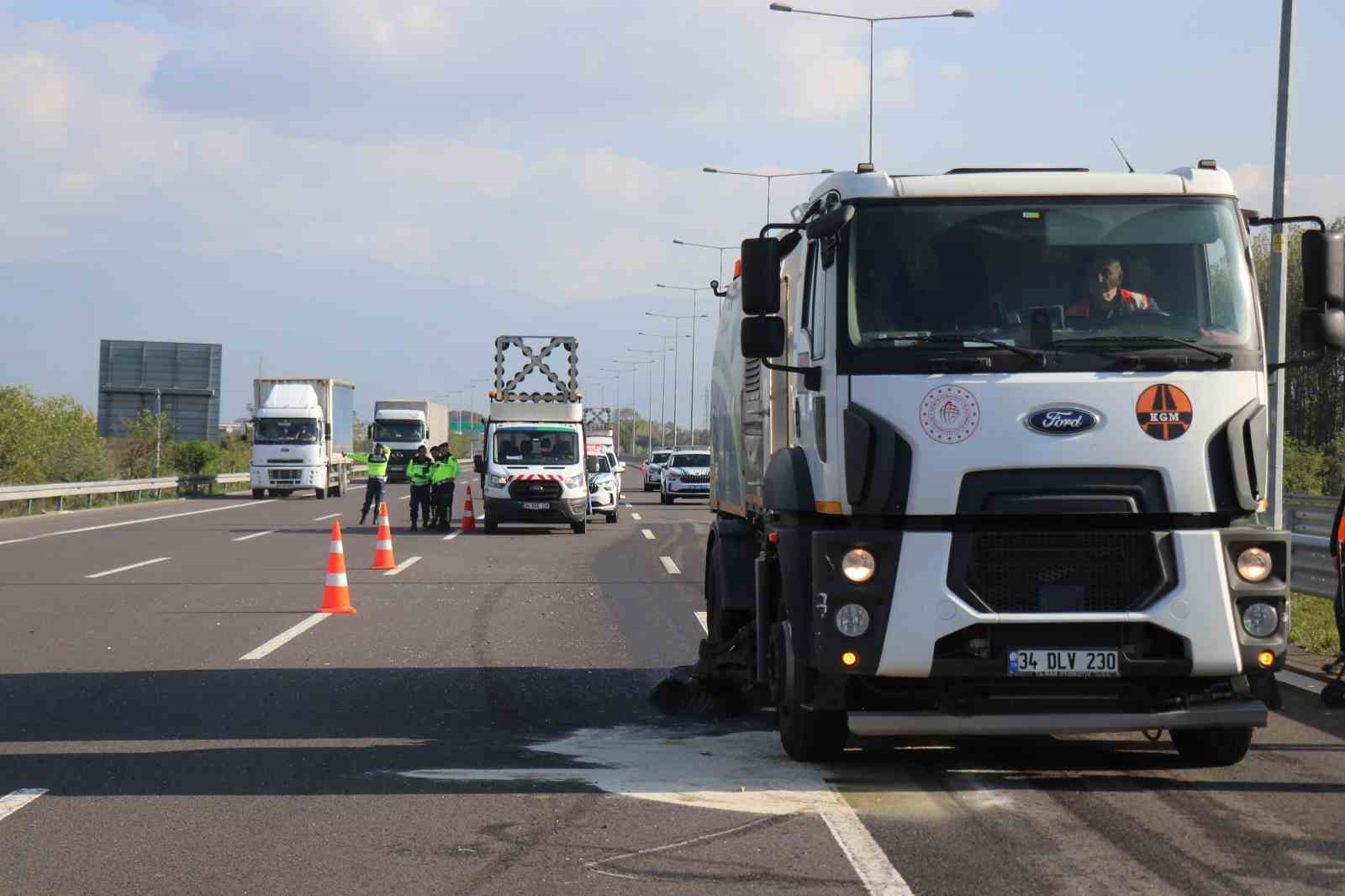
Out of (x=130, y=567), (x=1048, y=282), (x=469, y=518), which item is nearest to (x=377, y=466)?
(x=469, y=518)

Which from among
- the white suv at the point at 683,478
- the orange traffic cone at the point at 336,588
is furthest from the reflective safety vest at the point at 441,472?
the white suv at the point at 683,478

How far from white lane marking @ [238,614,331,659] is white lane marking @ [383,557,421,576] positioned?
17.3 ft

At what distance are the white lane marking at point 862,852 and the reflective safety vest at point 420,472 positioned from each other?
79.5 ft

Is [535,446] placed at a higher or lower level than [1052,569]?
higher

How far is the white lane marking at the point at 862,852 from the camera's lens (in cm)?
567

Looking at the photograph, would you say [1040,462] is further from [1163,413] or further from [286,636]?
[286,636]

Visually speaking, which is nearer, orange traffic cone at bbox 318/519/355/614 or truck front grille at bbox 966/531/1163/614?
truck front grille at bbox 966/531/1163/614

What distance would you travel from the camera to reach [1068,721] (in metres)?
7.06

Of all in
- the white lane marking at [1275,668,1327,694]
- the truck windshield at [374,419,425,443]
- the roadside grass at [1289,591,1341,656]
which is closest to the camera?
the white lane marking at [1275,668,1327,694]

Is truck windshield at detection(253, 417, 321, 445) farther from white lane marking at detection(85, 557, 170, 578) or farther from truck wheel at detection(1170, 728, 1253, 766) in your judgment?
truck wheel at detection(1170, 728, 1253, 766)

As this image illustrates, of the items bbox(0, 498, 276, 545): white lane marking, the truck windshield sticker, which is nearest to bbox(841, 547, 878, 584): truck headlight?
the truck windshield sticker

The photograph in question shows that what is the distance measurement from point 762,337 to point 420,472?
23848 millimetres

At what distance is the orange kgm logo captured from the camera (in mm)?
7055

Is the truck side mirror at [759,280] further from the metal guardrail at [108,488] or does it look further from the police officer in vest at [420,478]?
the metal guardrail at [108,488]
